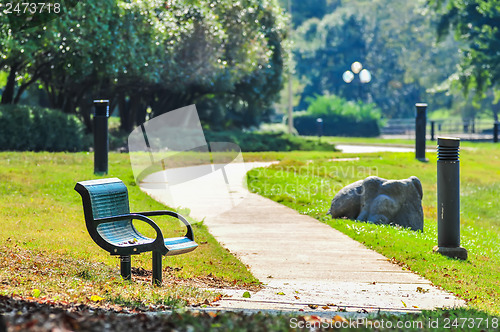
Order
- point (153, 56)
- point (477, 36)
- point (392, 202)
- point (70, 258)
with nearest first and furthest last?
point (70, 258) → point (392, 202) → point (153, 56) → point (477, 36)

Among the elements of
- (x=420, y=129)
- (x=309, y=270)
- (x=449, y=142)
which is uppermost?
(x=449, y=142)

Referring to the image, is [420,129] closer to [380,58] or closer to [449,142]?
[449,142]

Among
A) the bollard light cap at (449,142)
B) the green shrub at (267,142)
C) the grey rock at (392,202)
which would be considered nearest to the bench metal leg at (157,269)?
the bollard light cap at (449,142)

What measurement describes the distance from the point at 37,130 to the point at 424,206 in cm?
1163

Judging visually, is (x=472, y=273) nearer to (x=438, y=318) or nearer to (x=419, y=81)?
(x=438, y=318)

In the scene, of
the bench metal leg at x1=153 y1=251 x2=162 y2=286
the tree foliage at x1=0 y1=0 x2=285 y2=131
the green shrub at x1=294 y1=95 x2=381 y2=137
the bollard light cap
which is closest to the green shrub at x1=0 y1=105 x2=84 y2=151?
the tree foliage at x1=0 y1=0 x2=285 y2=131

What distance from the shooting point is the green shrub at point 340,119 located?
1903 inches

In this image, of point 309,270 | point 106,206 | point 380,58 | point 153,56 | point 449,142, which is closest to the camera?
point 106,206

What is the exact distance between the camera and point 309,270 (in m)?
8.45

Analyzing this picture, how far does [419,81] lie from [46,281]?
63.5 m

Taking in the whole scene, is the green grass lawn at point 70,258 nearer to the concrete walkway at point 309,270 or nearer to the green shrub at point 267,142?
the concrete walkway at point 309,270

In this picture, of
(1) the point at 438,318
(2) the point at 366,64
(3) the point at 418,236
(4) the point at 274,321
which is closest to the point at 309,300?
(1) the point at 438,318

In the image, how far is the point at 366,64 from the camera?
67875 millimetres

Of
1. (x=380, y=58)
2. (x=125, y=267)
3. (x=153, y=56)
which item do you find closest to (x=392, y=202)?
(x=125, y=267)
